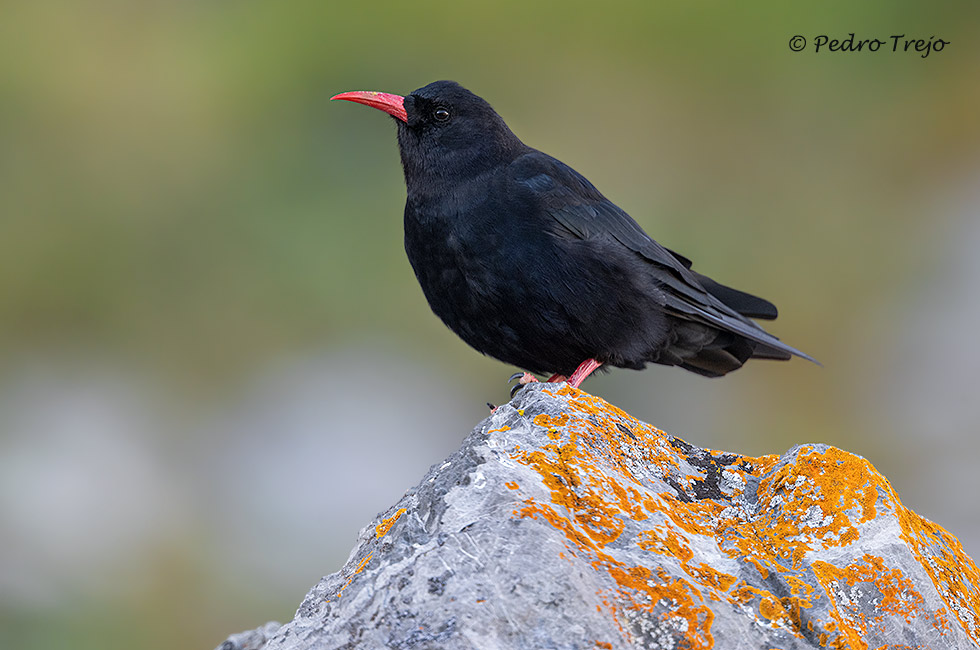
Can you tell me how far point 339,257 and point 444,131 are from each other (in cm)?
653

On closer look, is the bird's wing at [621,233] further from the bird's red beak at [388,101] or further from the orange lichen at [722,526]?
the orange lichen at [722,526]

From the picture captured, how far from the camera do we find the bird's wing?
17.5ft

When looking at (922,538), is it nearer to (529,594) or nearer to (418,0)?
(529,594)

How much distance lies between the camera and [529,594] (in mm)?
2693

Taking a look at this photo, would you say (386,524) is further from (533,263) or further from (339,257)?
(339,257)

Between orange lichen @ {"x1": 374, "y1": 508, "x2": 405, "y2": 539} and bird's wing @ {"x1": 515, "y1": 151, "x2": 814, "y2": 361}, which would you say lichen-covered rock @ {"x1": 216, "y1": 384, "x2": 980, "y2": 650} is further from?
bird's wing @ {"x1": 515, "y1": 151, "x2": 814, "y2": 361}

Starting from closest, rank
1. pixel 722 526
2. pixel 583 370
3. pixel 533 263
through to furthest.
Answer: pixel 722 526 < pixel 533 263 < pixel 583 370

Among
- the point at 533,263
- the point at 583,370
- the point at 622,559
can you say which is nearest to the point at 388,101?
the point at 533,263

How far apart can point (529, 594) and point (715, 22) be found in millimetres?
13472

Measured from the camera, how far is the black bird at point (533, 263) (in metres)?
4.98

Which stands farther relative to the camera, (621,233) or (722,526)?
(621,233)

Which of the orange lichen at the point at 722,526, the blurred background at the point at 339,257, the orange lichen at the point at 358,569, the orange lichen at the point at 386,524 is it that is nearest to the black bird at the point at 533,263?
the orange lichen at the point at 722,526

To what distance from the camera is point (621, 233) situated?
557 centimetres

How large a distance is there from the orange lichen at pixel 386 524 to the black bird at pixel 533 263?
74.1 inches
